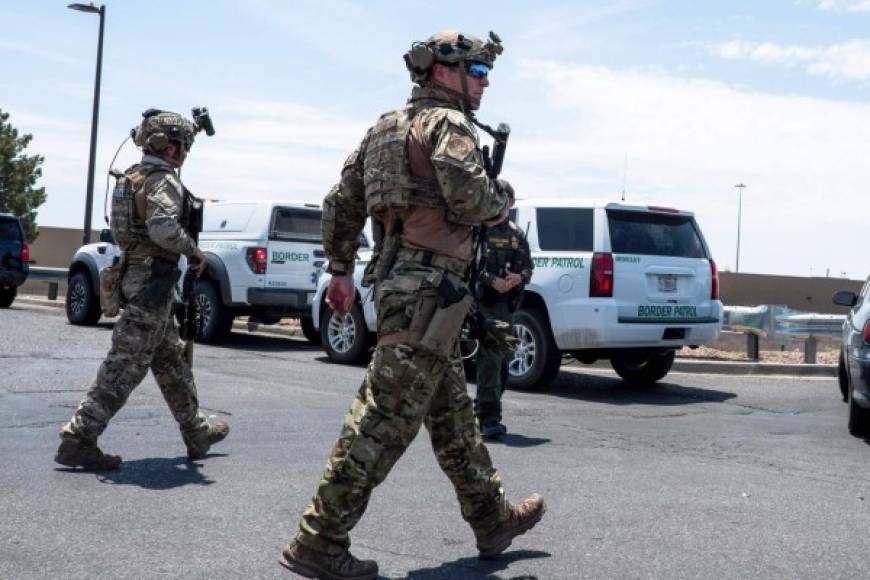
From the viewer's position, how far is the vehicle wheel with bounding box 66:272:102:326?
54.7 feet

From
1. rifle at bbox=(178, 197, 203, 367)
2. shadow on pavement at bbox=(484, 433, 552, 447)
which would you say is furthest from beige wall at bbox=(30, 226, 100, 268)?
rifle at bbox=(178, 197, 203, 367)

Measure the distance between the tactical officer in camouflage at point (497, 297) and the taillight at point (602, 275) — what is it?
7.89ft

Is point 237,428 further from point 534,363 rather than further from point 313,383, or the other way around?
point 534,363

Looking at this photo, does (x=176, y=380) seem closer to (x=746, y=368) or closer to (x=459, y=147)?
(x=459, y=147)

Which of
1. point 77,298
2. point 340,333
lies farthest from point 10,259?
point 340,333

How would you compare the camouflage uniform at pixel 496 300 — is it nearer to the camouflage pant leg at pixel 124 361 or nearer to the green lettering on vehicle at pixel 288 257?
the camouflage pant leg at pixel 124 361

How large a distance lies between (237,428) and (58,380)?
9.14 ft

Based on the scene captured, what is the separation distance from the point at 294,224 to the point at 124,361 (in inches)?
347

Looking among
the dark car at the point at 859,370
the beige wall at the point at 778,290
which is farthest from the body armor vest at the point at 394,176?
the beige wall at the point at 778,290

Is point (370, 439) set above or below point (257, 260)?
below

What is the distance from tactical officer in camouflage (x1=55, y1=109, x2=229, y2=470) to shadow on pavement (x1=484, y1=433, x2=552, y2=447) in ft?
6.76

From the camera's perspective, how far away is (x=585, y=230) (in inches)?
438

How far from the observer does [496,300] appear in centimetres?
832

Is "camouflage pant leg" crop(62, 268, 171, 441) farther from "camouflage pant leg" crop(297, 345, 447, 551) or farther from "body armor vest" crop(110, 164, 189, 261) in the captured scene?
"camouflage pant leg" crop(297, 345, 447, 551)
